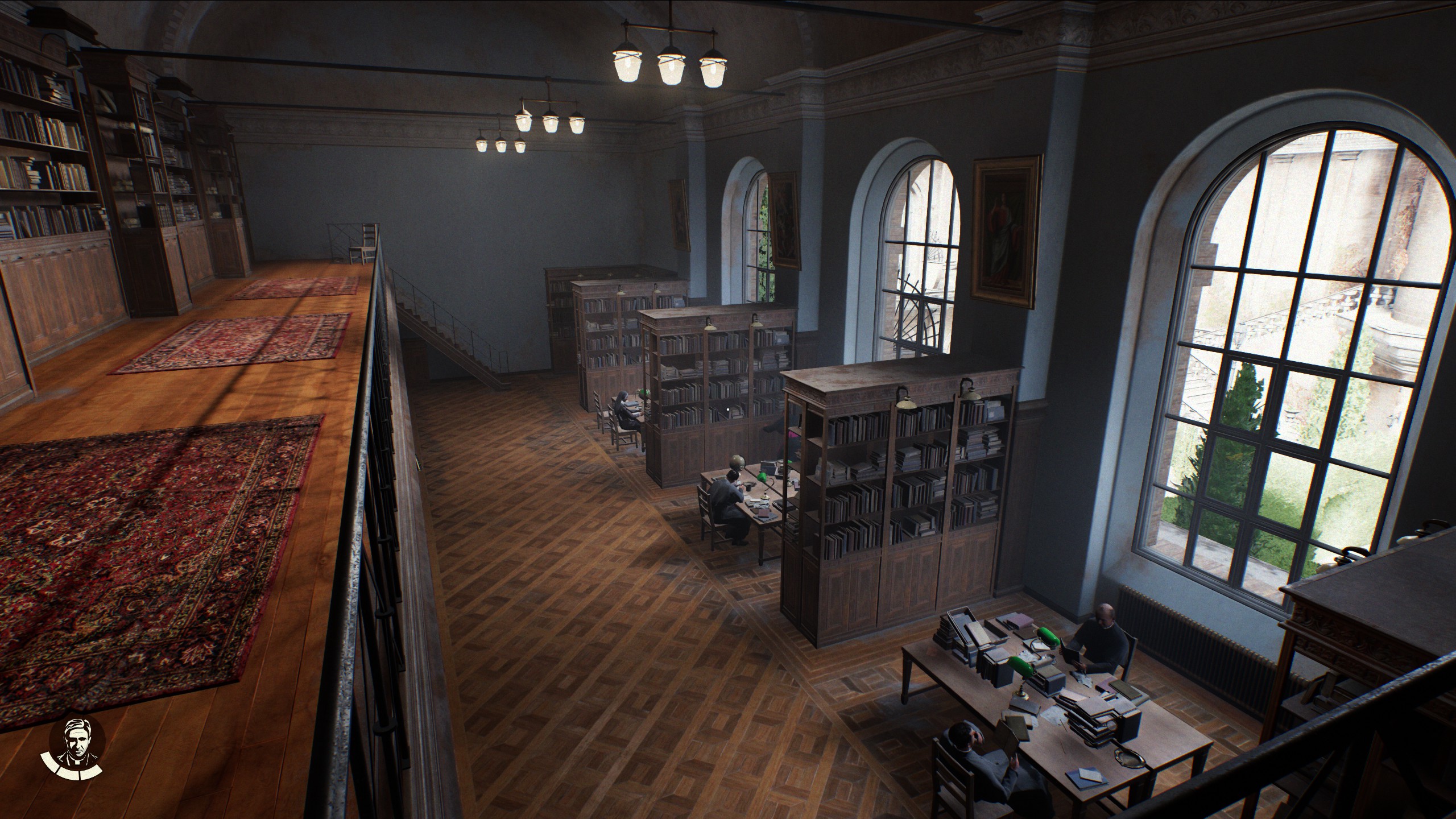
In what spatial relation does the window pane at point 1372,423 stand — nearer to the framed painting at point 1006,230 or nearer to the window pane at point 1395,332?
the window pane at point 1395,332

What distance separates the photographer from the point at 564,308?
17.9 m

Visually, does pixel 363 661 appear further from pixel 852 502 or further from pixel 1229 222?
pixel 1229 222

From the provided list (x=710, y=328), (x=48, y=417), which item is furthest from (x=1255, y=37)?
(x=48, y=417)

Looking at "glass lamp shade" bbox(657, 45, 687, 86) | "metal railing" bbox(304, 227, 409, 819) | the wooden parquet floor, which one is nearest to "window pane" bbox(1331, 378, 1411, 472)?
the wooden parquet floor

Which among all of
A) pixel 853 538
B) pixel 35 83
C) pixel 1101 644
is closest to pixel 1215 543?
pixel 1101 644

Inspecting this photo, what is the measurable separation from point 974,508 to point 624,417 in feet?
21.2

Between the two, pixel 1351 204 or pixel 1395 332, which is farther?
pixel 1351 204

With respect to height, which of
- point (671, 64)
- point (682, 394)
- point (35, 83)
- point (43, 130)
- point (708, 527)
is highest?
point (35, 83)

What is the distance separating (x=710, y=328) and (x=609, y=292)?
465 centimetres

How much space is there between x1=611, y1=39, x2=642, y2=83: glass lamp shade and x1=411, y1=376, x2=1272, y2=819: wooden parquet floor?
5.10 meters

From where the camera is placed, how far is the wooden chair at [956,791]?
4355mm

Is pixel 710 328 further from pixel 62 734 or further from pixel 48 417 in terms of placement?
pixel 62 734

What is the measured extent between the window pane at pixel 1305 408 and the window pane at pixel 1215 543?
93 centimetres

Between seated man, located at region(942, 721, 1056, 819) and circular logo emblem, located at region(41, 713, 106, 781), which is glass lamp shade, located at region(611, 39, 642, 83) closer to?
circular logo emblem, located at region(41, 713, 106, 781)
